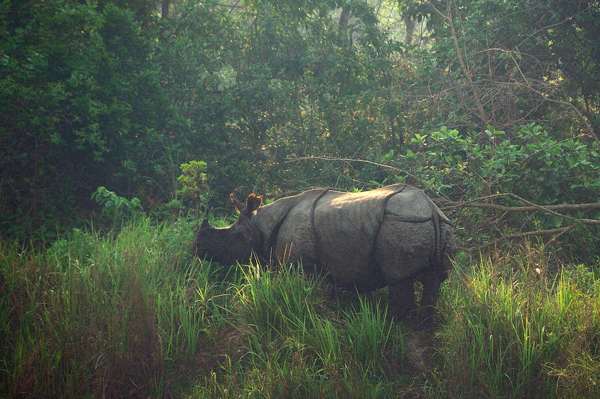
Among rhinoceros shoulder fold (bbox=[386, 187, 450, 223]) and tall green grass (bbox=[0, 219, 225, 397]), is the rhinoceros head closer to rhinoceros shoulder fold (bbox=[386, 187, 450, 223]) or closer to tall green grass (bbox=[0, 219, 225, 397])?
tall green grass (bbox=[0, 219, 225, 397])

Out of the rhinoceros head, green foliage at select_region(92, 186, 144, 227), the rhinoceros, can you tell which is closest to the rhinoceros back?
the rhinoceros

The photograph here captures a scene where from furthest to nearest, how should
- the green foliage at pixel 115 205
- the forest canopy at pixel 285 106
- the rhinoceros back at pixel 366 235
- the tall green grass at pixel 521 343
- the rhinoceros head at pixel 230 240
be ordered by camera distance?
the forest canopy at pixel 285 106, the green foliage at pixel 115 205, the rhinoceros head at pixel 230 240, the rhinoceros back at pixel 366 235, the tall green grass at pixel 521 343

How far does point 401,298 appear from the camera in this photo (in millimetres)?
5941

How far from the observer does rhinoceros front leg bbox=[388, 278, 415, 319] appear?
5922 millimetres

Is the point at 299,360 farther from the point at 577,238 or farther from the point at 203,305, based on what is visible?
the point at 577,238

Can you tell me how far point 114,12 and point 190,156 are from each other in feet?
8.13

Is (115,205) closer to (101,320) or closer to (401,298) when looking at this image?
(101,320)

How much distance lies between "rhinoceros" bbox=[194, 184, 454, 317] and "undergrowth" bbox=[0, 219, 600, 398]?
23cm

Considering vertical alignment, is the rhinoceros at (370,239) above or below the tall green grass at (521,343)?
above

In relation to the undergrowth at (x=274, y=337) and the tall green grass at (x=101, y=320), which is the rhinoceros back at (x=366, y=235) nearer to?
the undergrowth at (x=274, y=337)

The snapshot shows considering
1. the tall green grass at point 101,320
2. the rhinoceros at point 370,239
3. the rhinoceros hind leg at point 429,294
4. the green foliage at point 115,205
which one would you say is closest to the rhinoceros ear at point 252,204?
the rhinoceros at point 370,239

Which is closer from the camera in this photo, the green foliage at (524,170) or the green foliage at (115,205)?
the green foliage at (115,205)

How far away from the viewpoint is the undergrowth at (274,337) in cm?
527

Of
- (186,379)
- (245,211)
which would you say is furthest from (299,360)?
(245,211)
